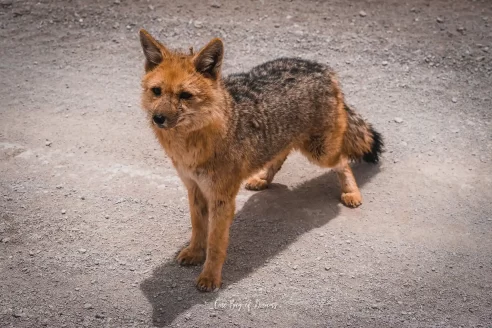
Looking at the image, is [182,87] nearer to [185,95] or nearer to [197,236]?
[185,95]

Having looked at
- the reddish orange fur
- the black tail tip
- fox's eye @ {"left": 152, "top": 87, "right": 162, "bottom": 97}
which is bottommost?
the black tail tip

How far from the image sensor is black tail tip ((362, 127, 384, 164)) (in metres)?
7.85

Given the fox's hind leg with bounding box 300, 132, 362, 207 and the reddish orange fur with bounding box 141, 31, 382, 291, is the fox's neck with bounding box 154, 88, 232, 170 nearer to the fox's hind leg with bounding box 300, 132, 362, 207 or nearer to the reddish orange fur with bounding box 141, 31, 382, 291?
the reddish orange fur with bounding box 141, 31, 382, 291

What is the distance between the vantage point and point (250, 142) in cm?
615

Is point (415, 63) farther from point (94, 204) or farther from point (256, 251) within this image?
point (94, 204)

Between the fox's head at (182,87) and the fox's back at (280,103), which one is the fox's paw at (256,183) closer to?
the fox's back at (280,103)

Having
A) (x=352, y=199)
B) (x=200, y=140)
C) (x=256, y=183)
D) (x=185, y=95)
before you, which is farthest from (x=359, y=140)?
(x=185, y=95)

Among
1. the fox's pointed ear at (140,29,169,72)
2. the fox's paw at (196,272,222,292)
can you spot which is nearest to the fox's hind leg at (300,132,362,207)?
the fox's paw at (196,272,222,292)

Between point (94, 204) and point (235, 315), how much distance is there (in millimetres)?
2753

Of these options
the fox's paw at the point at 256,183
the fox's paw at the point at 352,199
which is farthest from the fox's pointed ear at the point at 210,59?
the fox's paw at the point at 352,199

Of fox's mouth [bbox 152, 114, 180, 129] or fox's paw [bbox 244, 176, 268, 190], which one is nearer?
fox's mouth [bbox 152, 114, 180, 129]

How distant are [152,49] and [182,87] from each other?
618 millimetres

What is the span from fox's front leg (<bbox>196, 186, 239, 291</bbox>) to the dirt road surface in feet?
0.55

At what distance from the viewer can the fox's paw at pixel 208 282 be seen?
5.99 metres
